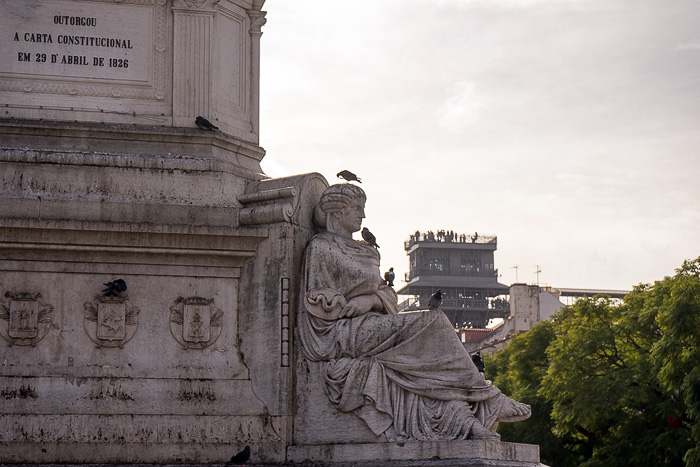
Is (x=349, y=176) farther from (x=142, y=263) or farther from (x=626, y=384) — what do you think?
(x=626, y=384)

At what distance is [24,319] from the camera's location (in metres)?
12.9

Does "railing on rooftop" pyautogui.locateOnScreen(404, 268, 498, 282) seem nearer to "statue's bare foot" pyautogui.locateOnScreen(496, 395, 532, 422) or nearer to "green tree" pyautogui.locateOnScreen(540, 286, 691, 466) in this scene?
"green tree" pyautogui.locateOnScreen(540, 286, 691, 466)

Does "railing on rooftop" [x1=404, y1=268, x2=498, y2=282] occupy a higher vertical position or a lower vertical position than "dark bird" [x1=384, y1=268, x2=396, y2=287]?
higher

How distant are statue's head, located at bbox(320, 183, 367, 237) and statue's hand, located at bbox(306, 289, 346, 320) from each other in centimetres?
87

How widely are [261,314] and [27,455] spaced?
8.50 ft

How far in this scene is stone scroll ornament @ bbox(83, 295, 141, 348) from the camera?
42.8 ft

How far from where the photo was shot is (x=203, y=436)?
1280 centimetres

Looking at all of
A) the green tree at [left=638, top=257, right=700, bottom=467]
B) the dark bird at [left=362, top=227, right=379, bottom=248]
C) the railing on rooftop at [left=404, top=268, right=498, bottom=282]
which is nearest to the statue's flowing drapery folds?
the dark bird at [left=362, top=227, right=379, bottom=248]

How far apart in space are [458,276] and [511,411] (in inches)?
4297

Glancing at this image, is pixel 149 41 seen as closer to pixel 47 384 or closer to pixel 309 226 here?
pixel 309 226

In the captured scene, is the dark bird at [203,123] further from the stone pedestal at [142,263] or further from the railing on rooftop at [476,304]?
the railing on rooftop at [476,304]

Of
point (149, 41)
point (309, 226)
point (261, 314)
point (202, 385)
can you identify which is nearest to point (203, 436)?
point (202, 385)

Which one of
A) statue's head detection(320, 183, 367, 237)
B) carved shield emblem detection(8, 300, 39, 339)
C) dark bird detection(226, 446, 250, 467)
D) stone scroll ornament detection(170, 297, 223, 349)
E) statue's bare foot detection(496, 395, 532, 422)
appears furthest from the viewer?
statue's head detection(320, 183, 367, 237)

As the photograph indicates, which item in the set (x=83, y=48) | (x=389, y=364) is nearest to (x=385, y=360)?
(x=389, y=364)
